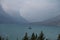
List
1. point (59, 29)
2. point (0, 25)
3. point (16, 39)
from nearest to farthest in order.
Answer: point (16, 39), point (59, 29), point (0, 25)

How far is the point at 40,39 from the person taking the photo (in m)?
13.8

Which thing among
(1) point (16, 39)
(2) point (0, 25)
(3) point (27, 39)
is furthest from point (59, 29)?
(3) point (27, 39)

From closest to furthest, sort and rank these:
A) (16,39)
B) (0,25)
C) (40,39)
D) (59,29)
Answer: (40,39)
(16,39)
(59,29)
(0,25)

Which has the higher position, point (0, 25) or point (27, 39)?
point (0, 25)

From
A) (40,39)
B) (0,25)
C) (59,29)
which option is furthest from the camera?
(0,25)

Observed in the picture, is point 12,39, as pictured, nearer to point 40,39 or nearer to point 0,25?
point 0,25

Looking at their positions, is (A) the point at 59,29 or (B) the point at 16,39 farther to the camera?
(A) the point at 59,29

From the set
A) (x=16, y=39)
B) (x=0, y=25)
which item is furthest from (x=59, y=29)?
(x=0, y=25)

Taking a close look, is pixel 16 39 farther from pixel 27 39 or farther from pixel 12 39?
pixel 27 39

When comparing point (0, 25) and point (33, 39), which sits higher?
point (0, 25)

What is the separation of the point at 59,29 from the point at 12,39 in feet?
28.3

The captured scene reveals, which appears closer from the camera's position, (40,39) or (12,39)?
(40,39)

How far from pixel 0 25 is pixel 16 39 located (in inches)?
285

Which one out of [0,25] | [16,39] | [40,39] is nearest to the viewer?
[40,39]
